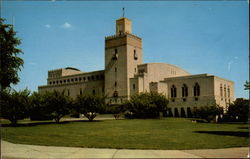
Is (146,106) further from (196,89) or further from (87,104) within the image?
(196,89)

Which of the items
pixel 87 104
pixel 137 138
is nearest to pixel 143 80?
pixel 87 104

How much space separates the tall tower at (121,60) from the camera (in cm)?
7119

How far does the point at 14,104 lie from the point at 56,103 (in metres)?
6.27

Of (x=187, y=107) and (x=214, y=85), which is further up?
(x=214, y=85)

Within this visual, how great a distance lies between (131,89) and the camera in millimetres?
69750

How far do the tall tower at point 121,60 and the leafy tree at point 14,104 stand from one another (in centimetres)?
3755

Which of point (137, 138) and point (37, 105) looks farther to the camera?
point (37, 105)

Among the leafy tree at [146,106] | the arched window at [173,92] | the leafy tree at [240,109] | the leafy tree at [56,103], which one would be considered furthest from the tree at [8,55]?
Answer: the arched window at [173,92]

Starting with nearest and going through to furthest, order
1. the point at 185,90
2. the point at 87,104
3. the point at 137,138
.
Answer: the point at 137,138 → the point at 87,104 → the point at 185,90

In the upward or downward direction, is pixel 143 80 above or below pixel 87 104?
above

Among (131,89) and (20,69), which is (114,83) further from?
(20,69)

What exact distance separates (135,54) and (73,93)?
27.0 meters

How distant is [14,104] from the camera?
107 feet

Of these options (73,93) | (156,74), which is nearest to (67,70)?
(73,93)
